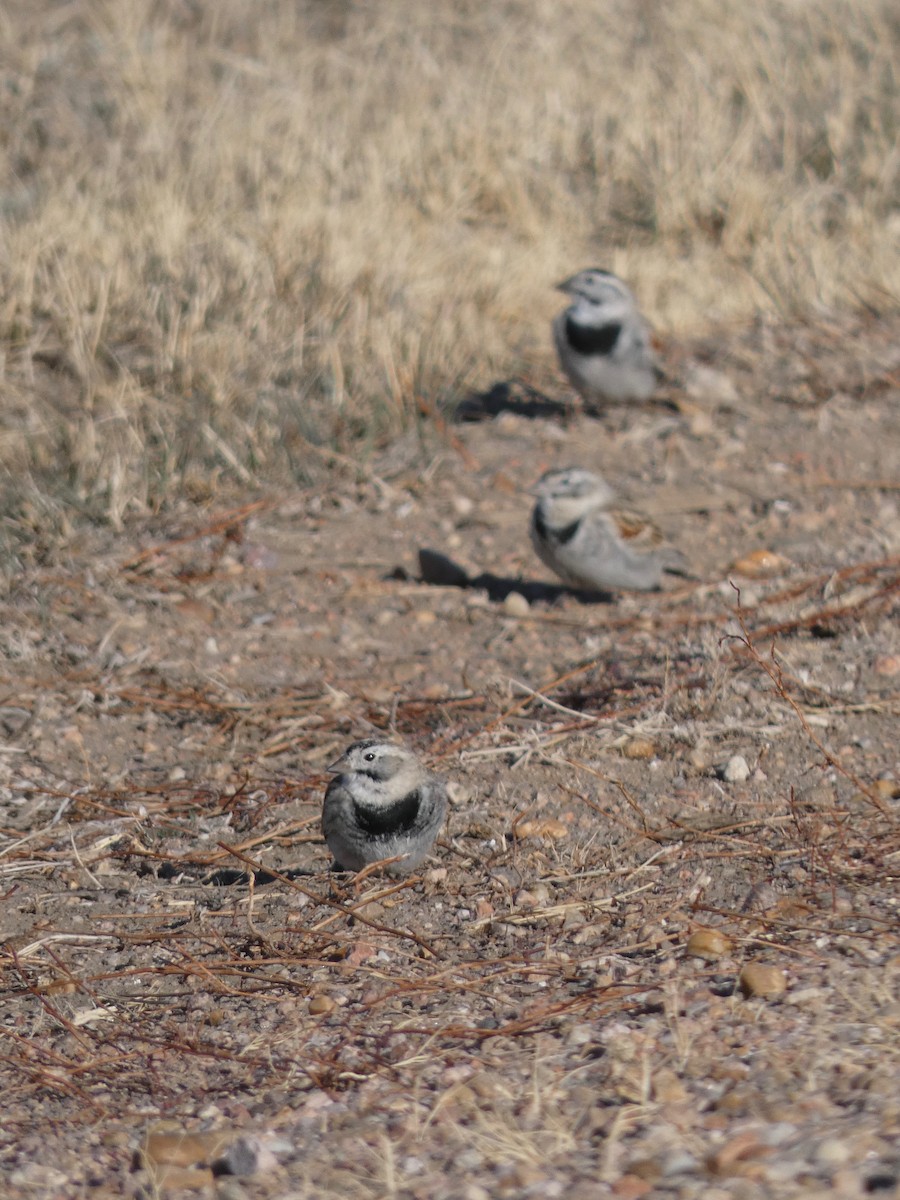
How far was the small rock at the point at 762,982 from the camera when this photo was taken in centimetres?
360

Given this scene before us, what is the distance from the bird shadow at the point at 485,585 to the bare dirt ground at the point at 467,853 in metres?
0.04

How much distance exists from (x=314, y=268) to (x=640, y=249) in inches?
99.7

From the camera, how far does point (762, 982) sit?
3.61m

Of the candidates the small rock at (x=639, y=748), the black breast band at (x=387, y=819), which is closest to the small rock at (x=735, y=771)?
the small rock at (x=639, y=748)

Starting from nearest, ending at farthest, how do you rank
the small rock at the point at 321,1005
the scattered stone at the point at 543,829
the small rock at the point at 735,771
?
1. the small rock at the point at 321,1005
2. the scattered stone at the point at 543,829
3. the small rock at the point at 735,771

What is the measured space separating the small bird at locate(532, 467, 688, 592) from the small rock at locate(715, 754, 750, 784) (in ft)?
5.84

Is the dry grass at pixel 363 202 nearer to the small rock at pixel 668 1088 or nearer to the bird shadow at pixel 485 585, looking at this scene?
the bird shadow at pixel 485 585

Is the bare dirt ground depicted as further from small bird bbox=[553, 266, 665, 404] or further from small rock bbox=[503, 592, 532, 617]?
small bird bbox=[553, 266, 665, 404]

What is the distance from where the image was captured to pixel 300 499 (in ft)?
24.5

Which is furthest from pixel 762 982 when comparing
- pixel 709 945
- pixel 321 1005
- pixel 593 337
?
pixel 593 337

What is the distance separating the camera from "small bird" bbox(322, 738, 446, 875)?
4297mm

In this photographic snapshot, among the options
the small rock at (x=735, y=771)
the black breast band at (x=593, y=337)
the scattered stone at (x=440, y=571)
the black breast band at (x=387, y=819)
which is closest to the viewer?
the black breast band at (x=387, y=819)

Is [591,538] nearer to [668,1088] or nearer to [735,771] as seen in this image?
[735,771]

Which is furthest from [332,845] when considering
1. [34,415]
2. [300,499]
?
[34,415]
